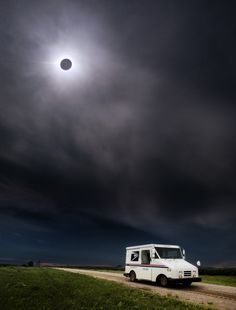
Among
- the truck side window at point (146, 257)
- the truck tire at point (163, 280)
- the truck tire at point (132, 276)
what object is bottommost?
the truck tire at point (163, 280)

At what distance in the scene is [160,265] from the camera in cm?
1867

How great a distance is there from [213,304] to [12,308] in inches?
302

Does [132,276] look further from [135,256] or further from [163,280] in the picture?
[163,280]

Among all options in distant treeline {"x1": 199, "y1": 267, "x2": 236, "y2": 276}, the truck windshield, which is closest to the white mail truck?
the truck windshield

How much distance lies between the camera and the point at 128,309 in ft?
29.9

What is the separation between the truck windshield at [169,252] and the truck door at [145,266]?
100cm

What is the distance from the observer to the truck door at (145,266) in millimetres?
19739

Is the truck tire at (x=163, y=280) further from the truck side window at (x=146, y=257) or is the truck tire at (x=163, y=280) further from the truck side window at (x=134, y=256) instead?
the truck side window at (x=134, y=256)

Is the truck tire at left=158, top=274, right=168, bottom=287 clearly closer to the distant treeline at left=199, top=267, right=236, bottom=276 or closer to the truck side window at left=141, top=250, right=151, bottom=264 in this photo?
the truck side window at left=141, top=250, right=151, bottom=264

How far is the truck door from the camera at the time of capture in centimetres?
1974

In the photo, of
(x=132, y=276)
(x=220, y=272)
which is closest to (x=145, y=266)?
(x=132, y=276)

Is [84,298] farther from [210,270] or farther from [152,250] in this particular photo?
[210,270]

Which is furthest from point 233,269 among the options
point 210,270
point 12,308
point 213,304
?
point 12,308

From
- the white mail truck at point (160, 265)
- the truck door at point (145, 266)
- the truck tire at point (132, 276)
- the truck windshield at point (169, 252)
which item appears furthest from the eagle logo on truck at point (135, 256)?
the truck windshield at point (169, 252)
